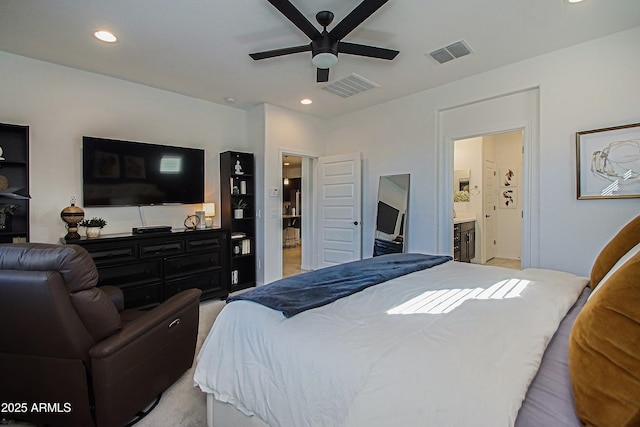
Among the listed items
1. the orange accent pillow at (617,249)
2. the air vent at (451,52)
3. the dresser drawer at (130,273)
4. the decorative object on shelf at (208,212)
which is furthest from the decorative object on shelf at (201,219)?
the orange accent pillow at (617,249)

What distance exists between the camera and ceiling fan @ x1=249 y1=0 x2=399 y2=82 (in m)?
2.00

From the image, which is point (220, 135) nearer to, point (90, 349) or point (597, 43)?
point (90, 349)

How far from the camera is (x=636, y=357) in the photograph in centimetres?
75

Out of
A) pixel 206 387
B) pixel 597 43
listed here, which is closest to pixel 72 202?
pixel 206 387

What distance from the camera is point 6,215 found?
9.57 ft

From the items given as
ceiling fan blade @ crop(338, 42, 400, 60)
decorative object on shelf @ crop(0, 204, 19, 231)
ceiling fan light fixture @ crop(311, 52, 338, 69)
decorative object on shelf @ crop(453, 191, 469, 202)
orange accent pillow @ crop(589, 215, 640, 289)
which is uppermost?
ceiling fan blade @ crop(338, 42, 400, 60)

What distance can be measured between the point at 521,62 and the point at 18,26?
4.82 m

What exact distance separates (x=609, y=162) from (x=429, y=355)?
3121 mm

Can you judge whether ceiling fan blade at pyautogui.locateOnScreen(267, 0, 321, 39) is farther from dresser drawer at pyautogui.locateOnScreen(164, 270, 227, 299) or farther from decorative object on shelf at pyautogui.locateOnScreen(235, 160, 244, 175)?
dresser drawer at pyautogui.locateOnScreen(164, 270, 227, 299)

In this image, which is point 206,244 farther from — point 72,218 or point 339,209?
point 339,209

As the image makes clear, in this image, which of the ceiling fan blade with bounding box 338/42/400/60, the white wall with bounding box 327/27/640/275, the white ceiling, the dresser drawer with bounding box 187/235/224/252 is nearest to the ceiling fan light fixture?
the ceiling fan blade with bounding box 338/42/400/60

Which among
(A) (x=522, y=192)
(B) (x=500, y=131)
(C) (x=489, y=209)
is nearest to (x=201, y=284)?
(A) (x=522, y=192)

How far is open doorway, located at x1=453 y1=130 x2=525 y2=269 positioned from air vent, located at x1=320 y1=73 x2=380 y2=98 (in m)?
2.78

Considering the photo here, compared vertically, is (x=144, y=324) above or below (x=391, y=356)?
below
